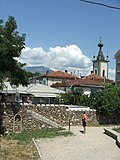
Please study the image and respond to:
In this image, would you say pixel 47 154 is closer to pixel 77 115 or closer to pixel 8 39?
pixel 8 39

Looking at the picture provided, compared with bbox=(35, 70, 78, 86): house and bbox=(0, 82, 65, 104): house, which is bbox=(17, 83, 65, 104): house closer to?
bbox=(0, 82, 65, 104): house

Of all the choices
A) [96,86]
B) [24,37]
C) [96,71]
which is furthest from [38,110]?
[96,71]

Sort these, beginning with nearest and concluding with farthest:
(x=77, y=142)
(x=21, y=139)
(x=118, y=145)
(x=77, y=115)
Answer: (x=118, y=145) < (x=77, y=142) < (x=21, y=139) < (x=77, y=115)

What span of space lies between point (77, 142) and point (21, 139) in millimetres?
3523

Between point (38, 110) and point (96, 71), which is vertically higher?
point (96, 71)

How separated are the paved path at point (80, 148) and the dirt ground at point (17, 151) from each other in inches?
16.1

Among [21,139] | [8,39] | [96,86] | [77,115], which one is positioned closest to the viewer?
[21,139]

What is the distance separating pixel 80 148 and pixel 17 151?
3.06 m

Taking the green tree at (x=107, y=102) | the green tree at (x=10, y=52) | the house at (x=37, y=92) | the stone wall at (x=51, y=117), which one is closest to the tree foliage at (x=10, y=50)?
the green tree at (x=10, y=52)

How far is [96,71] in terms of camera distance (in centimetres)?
10538

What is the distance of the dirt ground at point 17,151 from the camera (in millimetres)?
14789

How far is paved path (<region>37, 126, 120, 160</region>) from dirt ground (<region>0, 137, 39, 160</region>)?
16.1 inches

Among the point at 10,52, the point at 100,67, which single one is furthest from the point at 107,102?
the point at 100,67

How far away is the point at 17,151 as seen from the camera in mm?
16250
